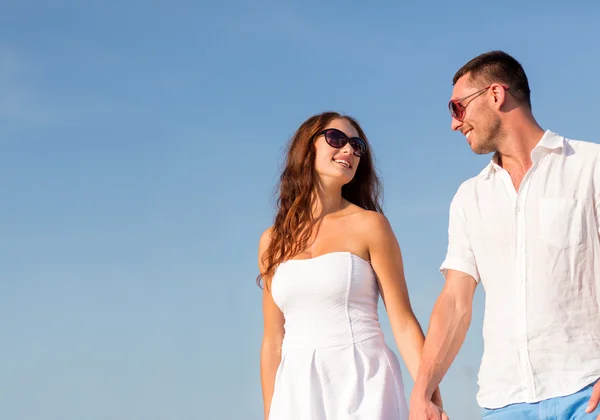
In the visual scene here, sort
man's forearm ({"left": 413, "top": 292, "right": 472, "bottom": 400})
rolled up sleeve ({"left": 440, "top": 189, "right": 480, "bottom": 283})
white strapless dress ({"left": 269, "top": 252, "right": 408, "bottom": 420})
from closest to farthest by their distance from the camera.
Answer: man's forearm ({"left": 413, "top": 292, "right": 472, "bottom": 400}) < rolled up sleeve ({"left": 440, "top": 189, "right": 480, "bottom": 283}) < white strapless dress ({"left": 269, "top": 252, "right": 408, "bottom": 420})

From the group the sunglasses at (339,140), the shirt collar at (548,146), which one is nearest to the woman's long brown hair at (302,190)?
the sunglasses at (339,140)

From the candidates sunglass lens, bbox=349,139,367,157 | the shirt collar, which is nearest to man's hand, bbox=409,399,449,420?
the shirt collar

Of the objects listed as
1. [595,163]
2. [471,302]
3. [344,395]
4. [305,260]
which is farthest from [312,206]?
[595,163]

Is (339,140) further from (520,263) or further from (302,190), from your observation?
(520,263)

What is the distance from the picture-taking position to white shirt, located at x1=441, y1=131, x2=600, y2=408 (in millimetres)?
4855

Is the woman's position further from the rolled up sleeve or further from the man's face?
the man's face

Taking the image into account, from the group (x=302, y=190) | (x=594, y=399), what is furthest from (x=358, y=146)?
(x=594, y=399)

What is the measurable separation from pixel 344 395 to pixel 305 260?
109cm

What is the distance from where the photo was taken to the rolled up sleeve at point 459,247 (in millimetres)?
5457

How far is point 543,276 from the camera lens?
499 centimetres

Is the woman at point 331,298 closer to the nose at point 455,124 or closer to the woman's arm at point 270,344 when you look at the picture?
the woman's arm at point 270,344

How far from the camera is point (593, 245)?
4.97 meters

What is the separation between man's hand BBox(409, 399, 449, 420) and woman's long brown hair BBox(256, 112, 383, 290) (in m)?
2.21

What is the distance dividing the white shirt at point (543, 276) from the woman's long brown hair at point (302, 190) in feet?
7.18
